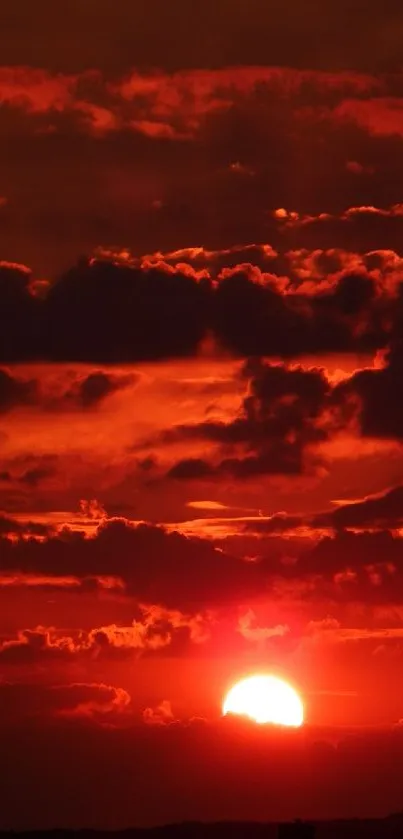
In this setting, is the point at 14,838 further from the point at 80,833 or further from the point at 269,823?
the point at 269,823

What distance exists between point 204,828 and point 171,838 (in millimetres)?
8712

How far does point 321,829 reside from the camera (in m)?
173

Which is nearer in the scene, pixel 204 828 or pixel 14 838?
pixel 14 838

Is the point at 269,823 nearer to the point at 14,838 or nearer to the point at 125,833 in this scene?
the point at 125,833

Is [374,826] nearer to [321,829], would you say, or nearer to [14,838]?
[321,829]

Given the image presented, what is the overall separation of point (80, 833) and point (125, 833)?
539 centimetres

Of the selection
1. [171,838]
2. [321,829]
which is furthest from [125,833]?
[321,829]

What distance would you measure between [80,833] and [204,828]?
11.9 metres

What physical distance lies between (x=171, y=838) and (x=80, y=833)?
10091 mm

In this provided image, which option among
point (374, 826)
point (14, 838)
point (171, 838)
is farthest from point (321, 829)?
point (14, 838)

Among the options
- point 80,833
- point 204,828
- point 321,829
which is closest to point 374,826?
point 321,829

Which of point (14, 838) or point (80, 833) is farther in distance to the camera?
point (80, 833)

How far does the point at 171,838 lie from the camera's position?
163m

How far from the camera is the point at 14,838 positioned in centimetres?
15738
